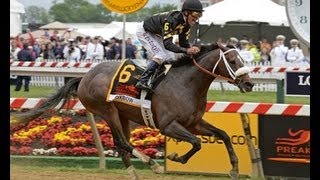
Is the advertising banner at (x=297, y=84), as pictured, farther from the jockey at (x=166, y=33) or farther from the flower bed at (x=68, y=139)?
the flower bed at (x=68, y=139)

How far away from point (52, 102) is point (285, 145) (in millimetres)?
2915

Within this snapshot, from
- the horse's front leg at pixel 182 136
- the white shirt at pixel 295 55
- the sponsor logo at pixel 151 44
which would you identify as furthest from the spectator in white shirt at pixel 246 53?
the horse's front leg at pixel 182 136

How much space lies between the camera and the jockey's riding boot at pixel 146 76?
947 cm

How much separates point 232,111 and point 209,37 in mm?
25585

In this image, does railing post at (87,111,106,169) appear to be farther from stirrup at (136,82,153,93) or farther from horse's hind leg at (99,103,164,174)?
stirrup at (136,82,153,93)

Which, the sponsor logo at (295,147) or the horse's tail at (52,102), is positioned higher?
the horse's tail at (52,102)

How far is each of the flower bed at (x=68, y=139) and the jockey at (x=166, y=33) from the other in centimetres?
174

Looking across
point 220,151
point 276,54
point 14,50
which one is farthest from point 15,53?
point 220,151

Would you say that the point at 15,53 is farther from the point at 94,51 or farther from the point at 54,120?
the point at 54,120

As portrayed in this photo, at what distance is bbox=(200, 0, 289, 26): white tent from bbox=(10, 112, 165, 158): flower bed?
18.1 metres

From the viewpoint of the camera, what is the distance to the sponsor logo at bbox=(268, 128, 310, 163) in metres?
9.57

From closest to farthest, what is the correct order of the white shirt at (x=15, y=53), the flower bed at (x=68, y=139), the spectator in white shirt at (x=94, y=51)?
1. the flower bed at (x=68, y=139)
2. the white shirt at (x=15, y=53)
3. the spectator in white shirt at (x=94, y=51)

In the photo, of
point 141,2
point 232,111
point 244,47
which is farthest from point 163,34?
point 244,47

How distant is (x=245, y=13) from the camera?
97.3ft
